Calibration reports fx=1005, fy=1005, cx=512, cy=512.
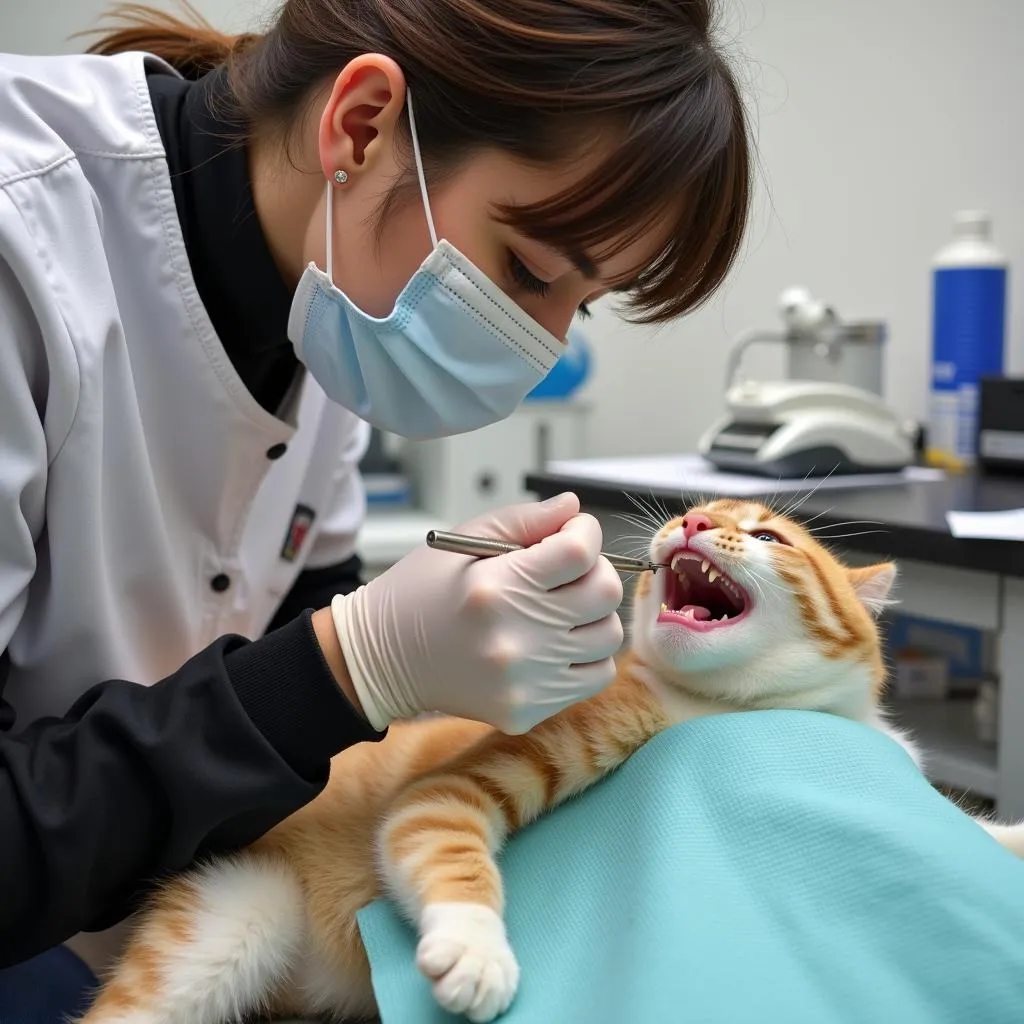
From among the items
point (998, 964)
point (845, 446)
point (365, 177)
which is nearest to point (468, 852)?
point (998, 964)

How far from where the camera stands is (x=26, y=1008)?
33.9 inches

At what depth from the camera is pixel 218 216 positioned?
3.41ft

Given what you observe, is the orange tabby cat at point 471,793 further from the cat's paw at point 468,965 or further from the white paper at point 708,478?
the white paper at point 708,478

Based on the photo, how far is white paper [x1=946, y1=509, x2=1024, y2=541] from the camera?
1.26m

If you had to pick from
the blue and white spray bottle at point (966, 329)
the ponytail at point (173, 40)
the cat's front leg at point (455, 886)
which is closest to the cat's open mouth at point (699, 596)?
the cat's front leg at point (455, 886)

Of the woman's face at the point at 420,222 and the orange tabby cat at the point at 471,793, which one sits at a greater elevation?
the woman's face at the point at 420,222

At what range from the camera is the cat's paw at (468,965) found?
62 cm

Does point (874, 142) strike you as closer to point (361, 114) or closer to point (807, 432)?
point (807, 432)

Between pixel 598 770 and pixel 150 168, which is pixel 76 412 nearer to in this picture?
pixel 150 168

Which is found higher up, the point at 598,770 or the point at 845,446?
the point at 845,446

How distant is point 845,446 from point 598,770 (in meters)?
1.19

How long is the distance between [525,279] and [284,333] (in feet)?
1.05

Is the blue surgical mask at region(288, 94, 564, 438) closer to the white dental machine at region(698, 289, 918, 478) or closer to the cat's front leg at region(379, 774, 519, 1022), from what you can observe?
the cat's front leg at region(379, 774, 519, 1022)

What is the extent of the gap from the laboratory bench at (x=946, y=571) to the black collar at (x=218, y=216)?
0.53 metres
